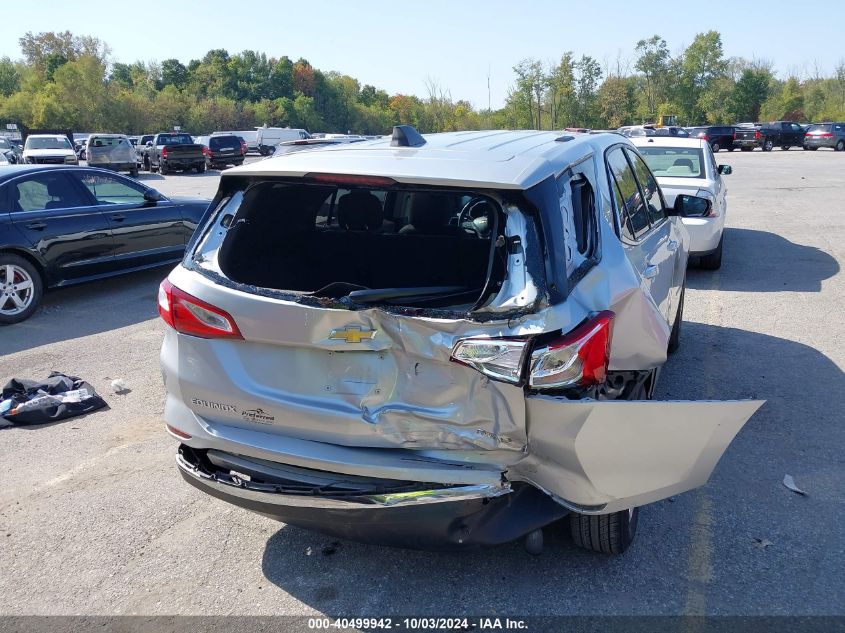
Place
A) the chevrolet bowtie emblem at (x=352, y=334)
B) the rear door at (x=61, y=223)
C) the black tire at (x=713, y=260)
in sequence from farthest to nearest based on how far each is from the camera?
the black tire at (x=713, y=260) < the rear door at (x=61, y=223) < the chevrolet bowtie emblem at (x=352, y=334)

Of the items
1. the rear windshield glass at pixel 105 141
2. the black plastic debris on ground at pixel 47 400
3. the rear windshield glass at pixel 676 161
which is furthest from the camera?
the rear windshield glass at pixel 105 141

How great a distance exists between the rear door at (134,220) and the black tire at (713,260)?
675 centimetres

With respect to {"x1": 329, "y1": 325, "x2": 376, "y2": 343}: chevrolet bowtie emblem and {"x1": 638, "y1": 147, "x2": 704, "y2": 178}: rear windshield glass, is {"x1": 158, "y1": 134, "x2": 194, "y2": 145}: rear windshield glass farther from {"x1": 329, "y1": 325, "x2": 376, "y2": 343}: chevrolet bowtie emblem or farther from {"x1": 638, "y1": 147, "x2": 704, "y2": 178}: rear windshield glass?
{"x1": 329, "y1": 325, "x2": 376, "y2": 343}: chevrolet bowtie emblem

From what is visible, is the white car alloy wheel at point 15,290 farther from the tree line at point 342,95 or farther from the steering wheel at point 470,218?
the tree line at point 342,95

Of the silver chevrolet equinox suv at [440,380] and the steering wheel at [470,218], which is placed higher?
the steering wheel at [470,218]

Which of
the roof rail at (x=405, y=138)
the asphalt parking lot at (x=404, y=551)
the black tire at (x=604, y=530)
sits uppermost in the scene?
the roof rail at (x=405, y=138)

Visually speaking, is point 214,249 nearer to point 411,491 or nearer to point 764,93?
point 411,491

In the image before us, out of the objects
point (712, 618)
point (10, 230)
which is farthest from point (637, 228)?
point (10, 230)

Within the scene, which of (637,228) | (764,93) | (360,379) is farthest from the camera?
(764,93)

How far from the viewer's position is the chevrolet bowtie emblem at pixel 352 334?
273 cm

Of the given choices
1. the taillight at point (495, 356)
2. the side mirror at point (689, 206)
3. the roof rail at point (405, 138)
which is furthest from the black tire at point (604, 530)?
the side mirror at point (689, 206)

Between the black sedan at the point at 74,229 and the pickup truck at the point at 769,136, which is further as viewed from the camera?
the pickup truck at the point at 769,136

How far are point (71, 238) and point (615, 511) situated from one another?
737 cm

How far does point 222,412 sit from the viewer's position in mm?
3037
